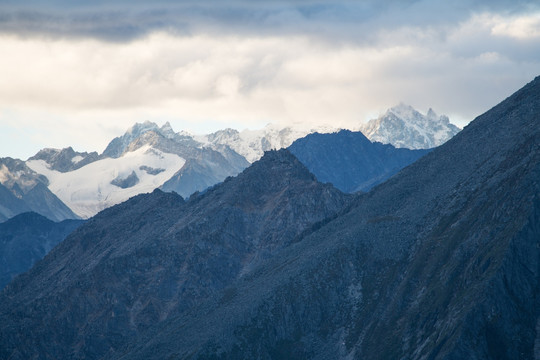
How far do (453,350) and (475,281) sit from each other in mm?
22732

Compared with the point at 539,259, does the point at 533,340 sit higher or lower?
lower

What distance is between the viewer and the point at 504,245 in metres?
200

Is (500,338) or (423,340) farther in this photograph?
(423,340)

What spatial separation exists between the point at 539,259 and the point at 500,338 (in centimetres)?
2320

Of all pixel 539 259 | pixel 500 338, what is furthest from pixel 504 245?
pixel 500 338

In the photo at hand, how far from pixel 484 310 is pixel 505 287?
8284mm

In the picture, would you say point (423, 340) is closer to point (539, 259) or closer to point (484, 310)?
point (484, 310)

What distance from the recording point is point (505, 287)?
19238 cm

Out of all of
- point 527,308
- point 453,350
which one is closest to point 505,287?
point 527,308

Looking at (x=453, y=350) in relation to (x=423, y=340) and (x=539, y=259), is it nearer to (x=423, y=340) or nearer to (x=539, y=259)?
(x=423, y=340)

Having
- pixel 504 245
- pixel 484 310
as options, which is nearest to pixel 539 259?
pixel 504 245

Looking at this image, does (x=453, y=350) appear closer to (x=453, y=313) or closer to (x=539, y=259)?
(x=453, y=313)

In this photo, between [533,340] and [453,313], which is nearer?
[533,340]

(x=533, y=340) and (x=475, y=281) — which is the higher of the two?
(x=475, y=281)
